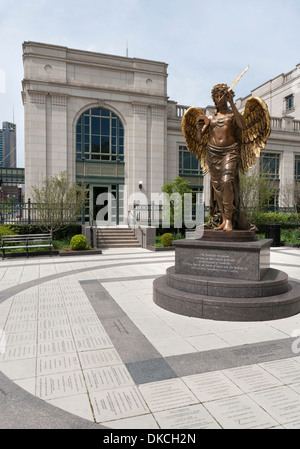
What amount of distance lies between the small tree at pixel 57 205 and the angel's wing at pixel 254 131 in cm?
1298

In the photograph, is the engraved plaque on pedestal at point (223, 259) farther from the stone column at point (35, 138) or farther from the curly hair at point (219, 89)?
the stone column at point (35, 138)

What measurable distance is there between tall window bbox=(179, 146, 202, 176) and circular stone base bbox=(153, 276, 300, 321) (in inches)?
885

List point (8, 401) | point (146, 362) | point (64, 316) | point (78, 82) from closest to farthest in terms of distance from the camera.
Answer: point (8, 401) < point (146, 362) < point (64, 316) < point (78, 82)

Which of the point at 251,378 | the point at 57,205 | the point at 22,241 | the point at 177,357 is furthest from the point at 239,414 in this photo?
the point at 57,205

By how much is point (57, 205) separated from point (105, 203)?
24.2ft

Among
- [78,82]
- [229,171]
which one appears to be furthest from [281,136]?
[229,171]

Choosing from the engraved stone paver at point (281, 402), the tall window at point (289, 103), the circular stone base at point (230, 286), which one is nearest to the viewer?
the engraved stone paver at point (281, 402)

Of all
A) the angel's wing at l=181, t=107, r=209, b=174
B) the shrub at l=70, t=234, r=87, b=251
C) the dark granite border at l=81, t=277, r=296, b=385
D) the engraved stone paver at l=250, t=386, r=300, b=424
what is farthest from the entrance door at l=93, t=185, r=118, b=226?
the engraved stone paver at l=250, t=386, r=300, b=424

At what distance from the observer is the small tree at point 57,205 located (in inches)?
725

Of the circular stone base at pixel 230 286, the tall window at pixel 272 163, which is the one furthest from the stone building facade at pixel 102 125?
the circular stone base at pixel 230 286

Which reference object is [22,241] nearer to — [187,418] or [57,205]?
[57,205]
